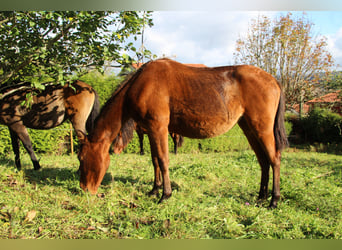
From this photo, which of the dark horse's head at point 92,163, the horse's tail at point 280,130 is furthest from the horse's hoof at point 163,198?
the horse's tail at point 280,130

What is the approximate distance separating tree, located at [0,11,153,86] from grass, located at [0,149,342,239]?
1.79 meters

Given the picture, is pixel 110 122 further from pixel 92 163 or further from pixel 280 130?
pixel 280 130

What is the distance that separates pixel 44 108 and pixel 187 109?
3183 mm

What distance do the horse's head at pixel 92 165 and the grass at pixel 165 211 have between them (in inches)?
7.9

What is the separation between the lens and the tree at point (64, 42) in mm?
3393

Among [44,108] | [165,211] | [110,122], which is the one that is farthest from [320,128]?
[44,108]

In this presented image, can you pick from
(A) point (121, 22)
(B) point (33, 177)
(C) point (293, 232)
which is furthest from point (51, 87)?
(C) point (293, 232)

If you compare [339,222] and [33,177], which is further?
[33,177]

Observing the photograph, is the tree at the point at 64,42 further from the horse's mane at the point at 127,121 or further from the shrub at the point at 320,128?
the shrub at the point at 320,128

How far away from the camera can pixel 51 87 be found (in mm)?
4738

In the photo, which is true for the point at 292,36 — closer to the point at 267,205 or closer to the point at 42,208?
the point at 267,205

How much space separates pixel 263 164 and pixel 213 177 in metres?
1.36

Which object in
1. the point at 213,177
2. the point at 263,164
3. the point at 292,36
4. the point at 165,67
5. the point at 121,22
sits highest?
the point at 292,36

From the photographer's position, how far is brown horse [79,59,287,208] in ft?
11.1
